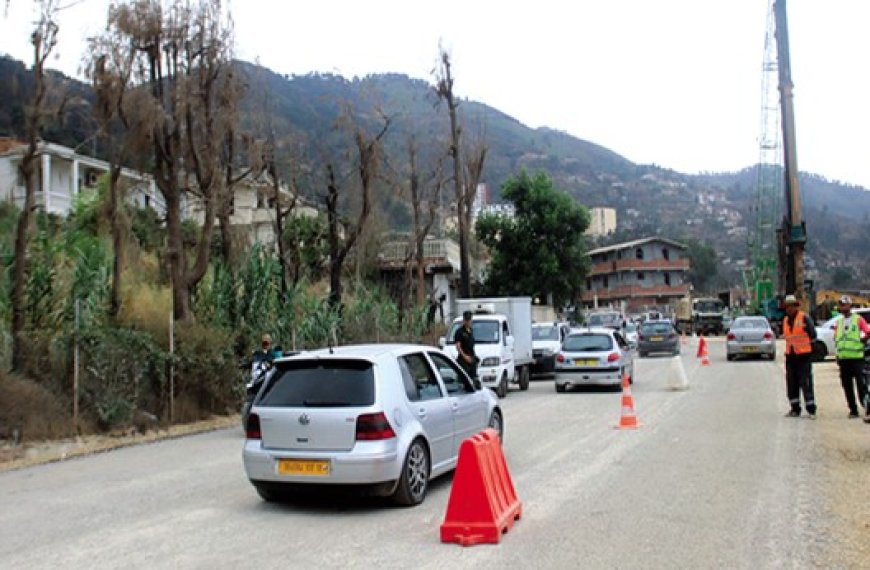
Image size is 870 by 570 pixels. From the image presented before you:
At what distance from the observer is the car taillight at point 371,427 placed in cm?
880

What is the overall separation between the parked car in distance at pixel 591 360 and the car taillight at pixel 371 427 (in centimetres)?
1474

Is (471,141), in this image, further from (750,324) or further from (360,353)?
(360,353)

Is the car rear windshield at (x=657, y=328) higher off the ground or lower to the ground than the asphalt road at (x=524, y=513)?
higher

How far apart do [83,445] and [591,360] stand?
12.6 m

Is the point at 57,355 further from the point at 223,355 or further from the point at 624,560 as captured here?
the point at 624,560

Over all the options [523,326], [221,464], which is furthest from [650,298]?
[221,464]

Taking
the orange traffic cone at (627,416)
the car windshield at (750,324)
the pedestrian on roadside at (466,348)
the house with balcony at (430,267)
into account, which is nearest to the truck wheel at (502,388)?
the pedestrian on roadside at (466,348)

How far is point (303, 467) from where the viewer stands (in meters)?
8.90

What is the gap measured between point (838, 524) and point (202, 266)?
16.1 metres

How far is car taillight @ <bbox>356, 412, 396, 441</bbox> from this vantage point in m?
8.80

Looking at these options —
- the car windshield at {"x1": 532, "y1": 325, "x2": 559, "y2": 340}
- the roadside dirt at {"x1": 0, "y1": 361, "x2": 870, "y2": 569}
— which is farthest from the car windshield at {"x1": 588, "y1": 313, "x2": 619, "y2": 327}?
the roadside dirt at {"x1": 0, "y1": 361, "x2": 870, "y2": 569}

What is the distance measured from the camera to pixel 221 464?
12.8 meters

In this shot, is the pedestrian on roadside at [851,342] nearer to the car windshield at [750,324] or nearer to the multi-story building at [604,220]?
the car windshield at [750,324]

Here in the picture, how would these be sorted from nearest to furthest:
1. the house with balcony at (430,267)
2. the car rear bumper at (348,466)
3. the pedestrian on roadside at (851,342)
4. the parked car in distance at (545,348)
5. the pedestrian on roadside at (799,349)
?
the car rear bumper at (348,466) < the pedestrian on roadside at (851,342) < the pedestrian on roadside at (799,349) < the parked car in distance at (545,348) < the house with balcony at (430,267)
